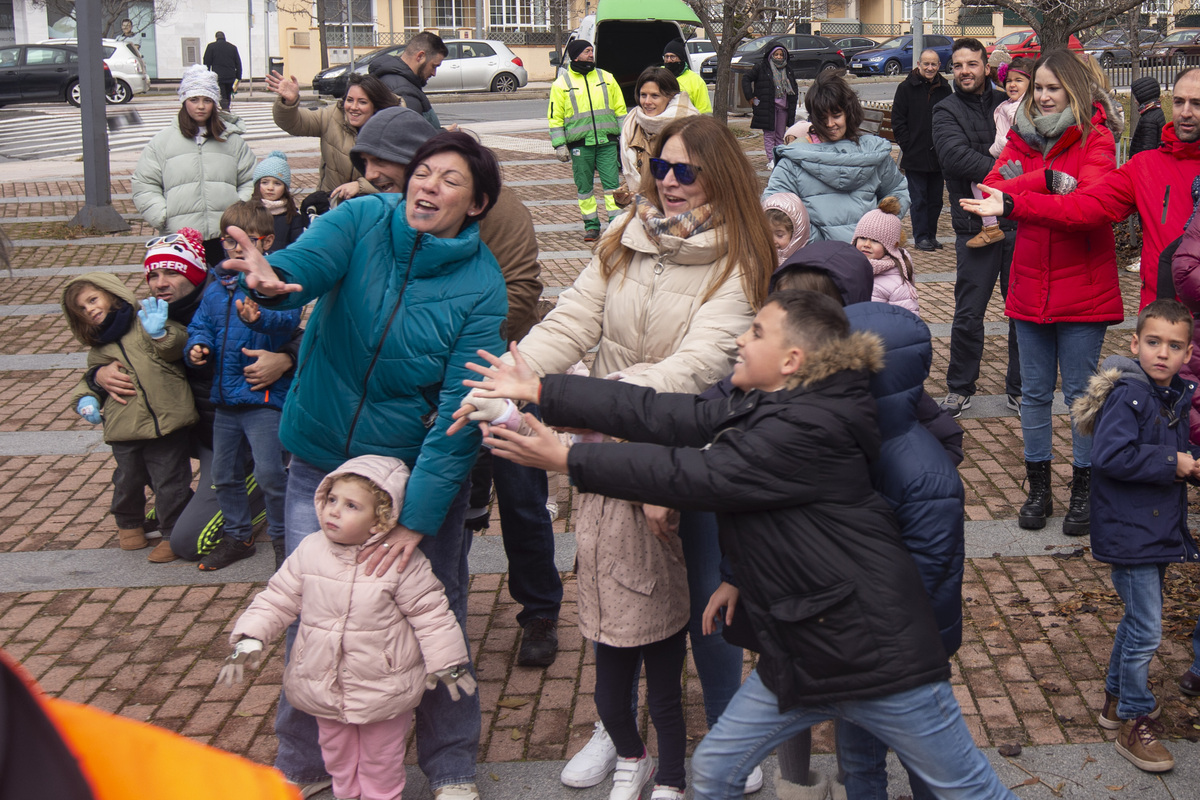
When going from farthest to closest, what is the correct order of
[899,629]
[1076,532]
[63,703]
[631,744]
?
[1076,532], [631,744], [899,629], [63,703]

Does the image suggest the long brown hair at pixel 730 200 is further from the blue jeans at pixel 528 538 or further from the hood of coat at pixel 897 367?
the blue jeans at pixel 528 538

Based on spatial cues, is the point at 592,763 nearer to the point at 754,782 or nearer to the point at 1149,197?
the point at 754,782

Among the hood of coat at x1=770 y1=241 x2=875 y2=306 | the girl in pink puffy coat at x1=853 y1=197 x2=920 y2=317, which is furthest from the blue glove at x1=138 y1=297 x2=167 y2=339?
the hood of coat at x1=770 y1=241 x2=875 y2=306

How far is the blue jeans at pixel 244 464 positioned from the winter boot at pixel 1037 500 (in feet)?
11.1

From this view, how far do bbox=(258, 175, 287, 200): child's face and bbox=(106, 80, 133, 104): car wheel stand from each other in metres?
29.6

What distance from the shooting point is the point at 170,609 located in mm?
5059

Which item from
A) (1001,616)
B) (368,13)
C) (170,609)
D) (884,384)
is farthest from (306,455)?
(368,13)

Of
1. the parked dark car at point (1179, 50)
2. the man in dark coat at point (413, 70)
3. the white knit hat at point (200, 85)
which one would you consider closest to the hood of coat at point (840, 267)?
the man in dark coat at point (413, 70)

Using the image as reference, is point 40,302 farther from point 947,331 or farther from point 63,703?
point 63,703

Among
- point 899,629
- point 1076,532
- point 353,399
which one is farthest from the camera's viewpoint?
point 1076,532

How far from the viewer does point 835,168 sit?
586 cm

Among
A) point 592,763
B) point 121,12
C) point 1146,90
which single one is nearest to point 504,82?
point 121,12

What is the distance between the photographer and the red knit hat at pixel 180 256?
17.2ft

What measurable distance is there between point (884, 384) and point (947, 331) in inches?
256
